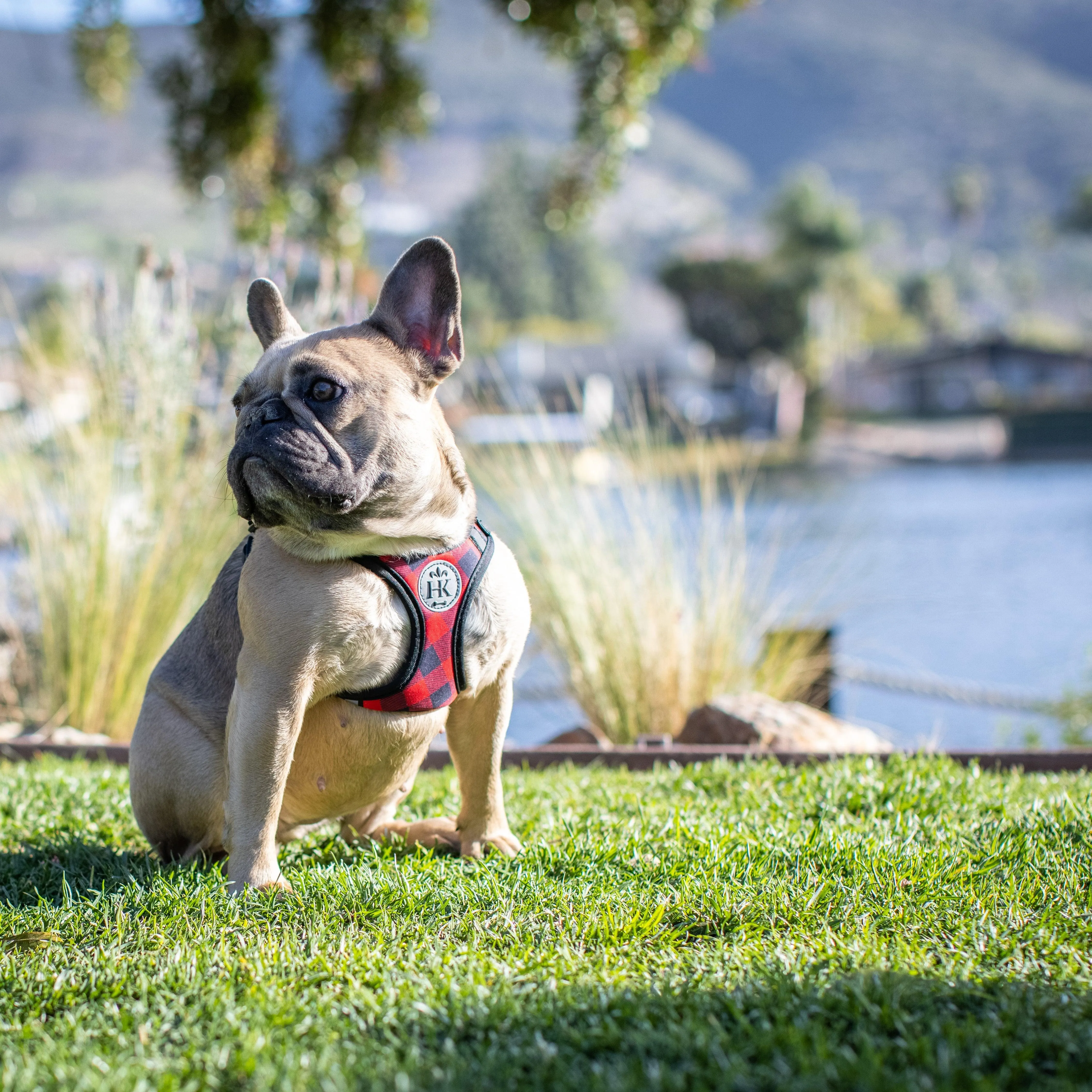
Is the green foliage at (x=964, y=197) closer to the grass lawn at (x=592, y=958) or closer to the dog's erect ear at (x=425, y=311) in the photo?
the grass lawn at (x=592, y=958)

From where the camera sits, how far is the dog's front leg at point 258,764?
8.23 feet

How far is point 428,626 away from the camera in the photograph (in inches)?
103

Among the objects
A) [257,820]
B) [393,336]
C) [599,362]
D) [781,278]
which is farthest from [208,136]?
[781,278]

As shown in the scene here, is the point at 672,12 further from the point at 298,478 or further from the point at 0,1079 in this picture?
the point at 0,1079

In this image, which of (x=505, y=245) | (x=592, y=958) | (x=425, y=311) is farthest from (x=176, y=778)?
(x=505, y=245)

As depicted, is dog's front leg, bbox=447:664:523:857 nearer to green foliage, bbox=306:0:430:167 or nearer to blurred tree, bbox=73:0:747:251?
blurred tree, bbox=73:0:747:251

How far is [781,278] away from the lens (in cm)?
6009

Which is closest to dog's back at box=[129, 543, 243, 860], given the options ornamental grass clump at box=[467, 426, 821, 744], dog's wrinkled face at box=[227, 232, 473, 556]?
dog's wrinkled face at box=[227, 232, 473, 556]

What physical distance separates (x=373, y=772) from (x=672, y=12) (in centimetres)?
584

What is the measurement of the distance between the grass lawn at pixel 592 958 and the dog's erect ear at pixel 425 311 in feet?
4.35

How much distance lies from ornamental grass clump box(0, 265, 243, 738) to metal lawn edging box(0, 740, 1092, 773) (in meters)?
0.47

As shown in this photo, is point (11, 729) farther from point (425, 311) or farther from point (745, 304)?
point (745, 304)

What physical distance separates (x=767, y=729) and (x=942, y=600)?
24.0 feet

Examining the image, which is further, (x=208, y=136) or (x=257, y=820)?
(x=208, y=136)
